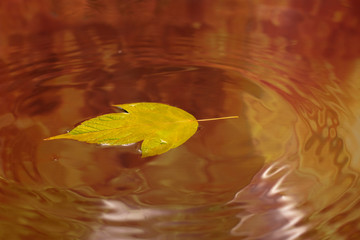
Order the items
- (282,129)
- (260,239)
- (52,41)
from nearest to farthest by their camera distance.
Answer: (260,239) → (282,129) → (52,41)

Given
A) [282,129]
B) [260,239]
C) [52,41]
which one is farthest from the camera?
[52,41]

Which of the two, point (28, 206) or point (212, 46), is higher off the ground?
point (212, 46)

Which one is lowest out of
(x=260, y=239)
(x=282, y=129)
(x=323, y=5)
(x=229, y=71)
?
(x=260, y=239)

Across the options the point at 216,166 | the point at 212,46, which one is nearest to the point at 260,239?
the point at 216,166

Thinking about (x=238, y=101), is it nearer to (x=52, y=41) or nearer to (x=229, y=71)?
(x=229, y=71)
